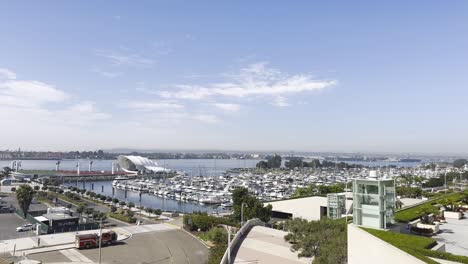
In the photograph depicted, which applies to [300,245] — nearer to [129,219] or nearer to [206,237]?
[206,237]

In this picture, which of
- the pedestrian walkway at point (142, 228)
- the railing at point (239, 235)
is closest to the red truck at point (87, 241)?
the pedestrian walkway at point (142, 228)

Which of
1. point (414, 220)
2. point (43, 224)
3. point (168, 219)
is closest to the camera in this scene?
point (414, 220)

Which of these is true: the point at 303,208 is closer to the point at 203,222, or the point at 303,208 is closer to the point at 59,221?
the point at 203,222

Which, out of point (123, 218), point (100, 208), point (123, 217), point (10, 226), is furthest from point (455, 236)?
point (100, 208)

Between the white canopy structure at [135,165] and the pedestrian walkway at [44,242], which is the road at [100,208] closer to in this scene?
the pedestrian walkway at [44,242]

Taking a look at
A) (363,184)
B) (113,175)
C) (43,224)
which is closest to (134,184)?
(113,175)

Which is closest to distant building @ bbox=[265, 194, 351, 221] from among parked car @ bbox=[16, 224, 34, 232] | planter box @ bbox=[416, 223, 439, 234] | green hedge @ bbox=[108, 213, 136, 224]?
planter box @ bbox=[416, 223, 439, 234]

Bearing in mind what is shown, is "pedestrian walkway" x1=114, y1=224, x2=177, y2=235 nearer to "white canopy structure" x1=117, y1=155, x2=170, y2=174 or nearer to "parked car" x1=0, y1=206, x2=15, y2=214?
"parked car" x1=0, y1=206, x2=15, y2=214
